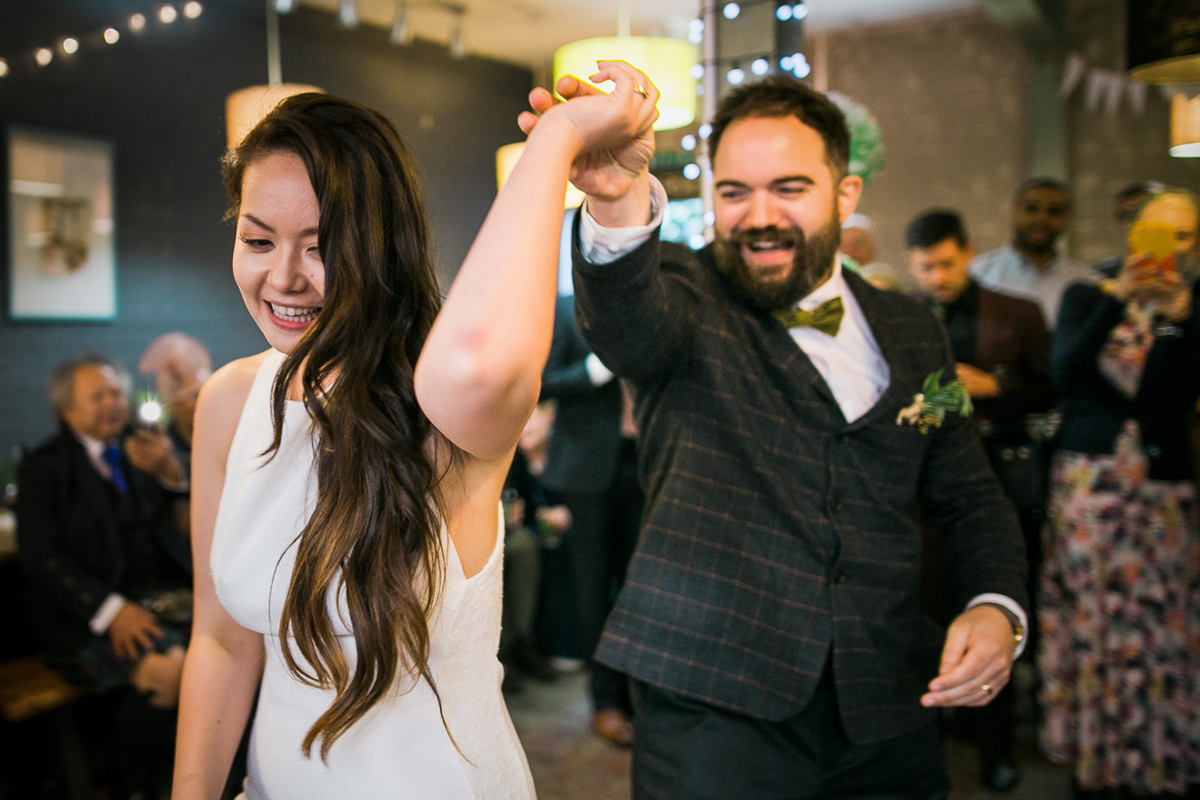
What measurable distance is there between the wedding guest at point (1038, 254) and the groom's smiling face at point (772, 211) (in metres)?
2.09

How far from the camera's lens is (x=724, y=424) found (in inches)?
52.6

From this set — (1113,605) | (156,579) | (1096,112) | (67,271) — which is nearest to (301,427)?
(156,579)

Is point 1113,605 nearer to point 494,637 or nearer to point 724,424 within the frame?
point 724,424

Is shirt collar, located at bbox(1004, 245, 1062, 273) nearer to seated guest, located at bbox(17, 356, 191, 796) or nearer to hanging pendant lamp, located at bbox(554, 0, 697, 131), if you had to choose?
hanging pendant lamp, located at bbox(554, 0, 697, 131)

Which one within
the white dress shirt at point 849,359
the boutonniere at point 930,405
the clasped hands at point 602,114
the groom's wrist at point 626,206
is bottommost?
the boutonniere at point 930,405

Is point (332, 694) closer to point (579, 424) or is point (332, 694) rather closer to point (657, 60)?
point (579, 424)

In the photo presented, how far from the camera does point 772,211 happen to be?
1404 mm

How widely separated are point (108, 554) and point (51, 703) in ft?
1.37

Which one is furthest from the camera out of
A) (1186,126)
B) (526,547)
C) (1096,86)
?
(1096,86)

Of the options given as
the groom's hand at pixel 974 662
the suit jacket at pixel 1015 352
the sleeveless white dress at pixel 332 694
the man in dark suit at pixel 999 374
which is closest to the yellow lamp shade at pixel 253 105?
the sleeveless white dress at pixel 332 694

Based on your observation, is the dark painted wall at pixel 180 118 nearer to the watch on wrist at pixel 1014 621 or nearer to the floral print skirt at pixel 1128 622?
the floral print skirt at pixel 1128 622

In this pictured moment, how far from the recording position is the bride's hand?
2.54ft

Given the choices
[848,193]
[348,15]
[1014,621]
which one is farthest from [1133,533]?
[348,15]

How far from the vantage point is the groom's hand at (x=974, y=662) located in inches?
47.4
